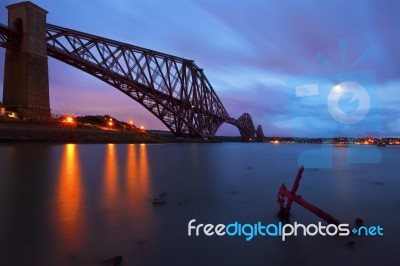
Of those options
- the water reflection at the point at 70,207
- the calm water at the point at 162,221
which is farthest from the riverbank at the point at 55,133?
the calm water at the point at 162,221

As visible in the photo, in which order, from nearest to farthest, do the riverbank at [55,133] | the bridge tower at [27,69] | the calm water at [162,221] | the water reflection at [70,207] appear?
the calm water at [162,221]
the water reflection at [70,207]
the riverbank at [55,133]
the bridge tower at [27,69]

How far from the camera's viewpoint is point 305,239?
6.19 m

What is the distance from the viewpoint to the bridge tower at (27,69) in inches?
1556

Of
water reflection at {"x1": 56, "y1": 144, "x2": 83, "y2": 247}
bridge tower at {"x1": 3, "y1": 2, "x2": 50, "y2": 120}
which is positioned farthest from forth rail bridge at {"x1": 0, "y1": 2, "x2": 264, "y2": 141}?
water reflection at {"x1": 56, "y1": 144, "x2": 83, "y2": 247}

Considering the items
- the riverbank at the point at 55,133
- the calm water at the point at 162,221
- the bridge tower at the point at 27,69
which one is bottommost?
the calm water at the point at 162,221

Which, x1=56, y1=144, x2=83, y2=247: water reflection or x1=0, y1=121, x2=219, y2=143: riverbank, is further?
x1=0, y1=121, x2=219, y2=143: riverbank

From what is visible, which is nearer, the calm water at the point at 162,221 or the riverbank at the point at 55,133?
the calm water at the point at 162,221

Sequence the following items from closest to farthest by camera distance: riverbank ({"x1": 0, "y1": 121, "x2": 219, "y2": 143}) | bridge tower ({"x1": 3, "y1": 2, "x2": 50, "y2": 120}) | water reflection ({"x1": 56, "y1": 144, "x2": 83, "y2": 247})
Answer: water reflection ({"x1": 56, "y1": 144, "x2": 83, "y2": 247}) → riverbank ({"x1": 0, "y1": 121, "x2": 219, "y2": 143}) → bridge tower ({"x1": 3, "y1": 2, "x2": 50, "y2": 120})

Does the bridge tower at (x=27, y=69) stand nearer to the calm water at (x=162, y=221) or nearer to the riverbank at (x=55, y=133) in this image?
the riverbank at (x=55, y=133)

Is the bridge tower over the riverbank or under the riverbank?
over

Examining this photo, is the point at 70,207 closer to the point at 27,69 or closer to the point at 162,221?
the point at 162,221

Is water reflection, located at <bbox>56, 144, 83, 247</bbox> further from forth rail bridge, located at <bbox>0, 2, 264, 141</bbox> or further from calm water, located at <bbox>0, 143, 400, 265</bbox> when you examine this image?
forth rail bridge, located at <bbox>0, 2, 264, 141</bbox>

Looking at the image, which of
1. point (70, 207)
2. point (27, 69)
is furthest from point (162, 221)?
point (27, 69)

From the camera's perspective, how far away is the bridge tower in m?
39.5
